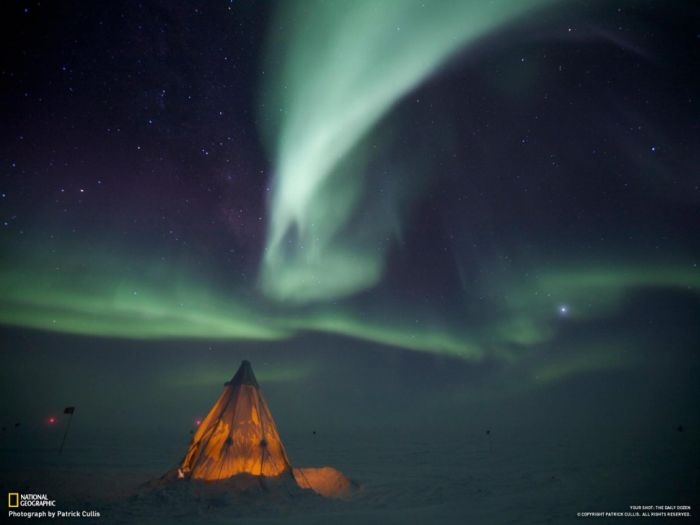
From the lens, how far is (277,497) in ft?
43.7

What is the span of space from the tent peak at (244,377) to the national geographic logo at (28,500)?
278 inches

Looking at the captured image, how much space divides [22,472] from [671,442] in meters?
48.6

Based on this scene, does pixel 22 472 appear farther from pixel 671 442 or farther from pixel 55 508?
pixel 671 442

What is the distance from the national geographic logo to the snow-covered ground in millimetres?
505

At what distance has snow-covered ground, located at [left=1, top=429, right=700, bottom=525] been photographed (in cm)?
1205

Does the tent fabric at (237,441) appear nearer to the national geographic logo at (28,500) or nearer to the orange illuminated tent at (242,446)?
the orange illuminated tent at (242,446)

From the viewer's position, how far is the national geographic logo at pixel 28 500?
11898mm

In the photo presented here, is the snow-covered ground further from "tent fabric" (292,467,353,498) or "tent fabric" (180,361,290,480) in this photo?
"tent fabric" (180,361,290,480)

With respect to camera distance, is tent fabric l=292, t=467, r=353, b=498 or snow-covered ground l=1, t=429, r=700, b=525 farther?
tent fabric l=292, t=467, r=353, b=498

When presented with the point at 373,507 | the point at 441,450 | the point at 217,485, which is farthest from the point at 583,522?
the point at 441,450

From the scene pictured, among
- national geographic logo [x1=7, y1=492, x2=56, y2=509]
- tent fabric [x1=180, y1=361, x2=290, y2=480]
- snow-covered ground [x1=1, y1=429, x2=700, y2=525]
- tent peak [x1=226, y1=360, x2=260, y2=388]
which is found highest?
tent peak [x1=226, y1=360, x2=260, y2=388]

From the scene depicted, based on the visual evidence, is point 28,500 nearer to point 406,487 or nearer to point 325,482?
point 325,482

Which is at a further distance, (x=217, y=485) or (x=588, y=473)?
(x=588, y=473)

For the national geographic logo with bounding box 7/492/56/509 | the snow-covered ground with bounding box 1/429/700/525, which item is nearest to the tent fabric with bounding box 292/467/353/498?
the snow-covered ground with bounding box 1/429/700/525
